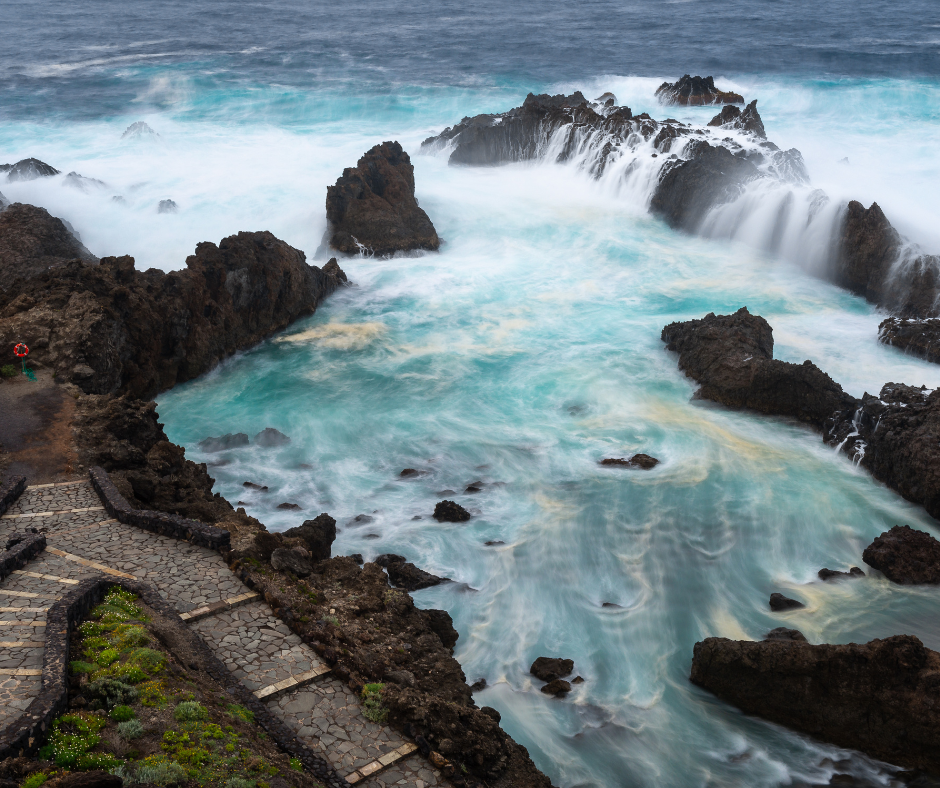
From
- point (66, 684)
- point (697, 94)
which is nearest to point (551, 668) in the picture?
point (66, 684)

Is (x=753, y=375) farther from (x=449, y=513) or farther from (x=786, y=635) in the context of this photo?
(x=449, y=513)

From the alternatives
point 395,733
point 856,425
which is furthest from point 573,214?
point 395,733

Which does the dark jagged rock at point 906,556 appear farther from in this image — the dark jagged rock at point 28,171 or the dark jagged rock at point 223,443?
the dark jagged rock at point 28,171

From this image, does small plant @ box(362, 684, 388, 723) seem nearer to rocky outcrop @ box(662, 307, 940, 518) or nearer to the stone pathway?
the stone pathway

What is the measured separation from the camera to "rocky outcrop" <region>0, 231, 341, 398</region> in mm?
21828

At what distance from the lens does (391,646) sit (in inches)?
532

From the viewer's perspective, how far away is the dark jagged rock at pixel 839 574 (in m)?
17.5

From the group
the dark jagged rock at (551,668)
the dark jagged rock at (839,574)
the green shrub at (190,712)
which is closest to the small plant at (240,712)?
the green shrub at (190,712)

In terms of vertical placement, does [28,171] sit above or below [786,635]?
above

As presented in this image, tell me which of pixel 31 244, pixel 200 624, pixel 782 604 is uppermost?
pixel 31 244

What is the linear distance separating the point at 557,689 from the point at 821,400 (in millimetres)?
13379

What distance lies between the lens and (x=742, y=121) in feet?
160

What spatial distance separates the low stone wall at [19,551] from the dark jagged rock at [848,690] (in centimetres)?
1217

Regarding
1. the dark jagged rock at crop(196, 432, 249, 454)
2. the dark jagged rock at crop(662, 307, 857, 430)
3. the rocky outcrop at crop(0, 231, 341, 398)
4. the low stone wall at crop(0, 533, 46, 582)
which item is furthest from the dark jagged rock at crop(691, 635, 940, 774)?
the rocky outcrop at crop(0, 231, 341, 398)
